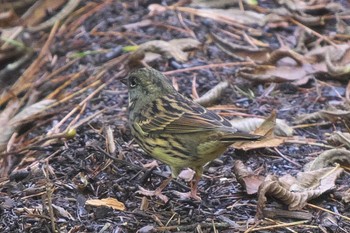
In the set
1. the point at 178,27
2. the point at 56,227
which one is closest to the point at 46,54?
the point at 178,27

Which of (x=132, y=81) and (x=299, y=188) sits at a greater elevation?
(x=132, y=81)

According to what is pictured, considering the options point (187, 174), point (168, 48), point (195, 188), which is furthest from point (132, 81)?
point (168, 48)

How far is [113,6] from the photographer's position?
7.66 metres

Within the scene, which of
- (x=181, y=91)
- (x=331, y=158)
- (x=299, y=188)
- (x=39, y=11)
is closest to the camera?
(x=299, y=188)

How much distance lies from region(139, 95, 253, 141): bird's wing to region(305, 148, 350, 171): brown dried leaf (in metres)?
0.70

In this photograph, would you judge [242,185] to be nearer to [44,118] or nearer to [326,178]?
[326,178]

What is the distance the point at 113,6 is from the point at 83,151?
3.01 metres

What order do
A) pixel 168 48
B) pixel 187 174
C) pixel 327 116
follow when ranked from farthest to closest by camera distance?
pixel 168 48, pixel 327 116, pixel 187 174

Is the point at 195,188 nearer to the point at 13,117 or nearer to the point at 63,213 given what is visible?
the point at 63,213

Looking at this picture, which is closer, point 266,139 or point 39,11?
point 266,139

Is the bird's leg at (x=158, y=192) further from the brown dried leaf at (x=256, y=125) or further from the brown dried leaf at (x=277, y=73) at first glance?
the brown dried leaf at (x=277, y=73)

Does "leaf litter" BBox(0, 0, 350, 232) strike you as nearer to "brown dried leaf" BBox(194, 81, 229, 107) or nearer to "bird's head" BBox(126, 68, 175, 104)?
"brown dried leaf" BBox(194, 81, 229, 107)

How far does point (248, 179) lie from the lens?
177 inches

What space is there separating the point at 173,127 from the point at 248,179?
22.2 inches
